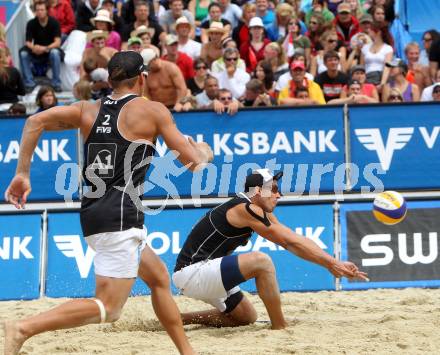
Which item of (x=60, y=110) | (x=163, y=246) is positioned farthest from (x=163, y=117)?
(x=163, y=246)

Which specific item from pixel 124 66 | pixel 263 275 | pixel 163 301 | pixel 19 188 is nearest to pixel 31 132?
pixel 19 188

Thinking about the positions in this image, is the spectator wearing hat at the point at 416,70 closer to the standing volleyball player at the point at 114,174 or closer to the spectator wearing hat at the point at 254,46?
the spectator wearing hat at the point at 254,46

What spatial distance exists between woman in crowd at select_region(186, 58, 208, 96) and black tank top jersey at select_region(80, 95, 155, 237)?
6.99m

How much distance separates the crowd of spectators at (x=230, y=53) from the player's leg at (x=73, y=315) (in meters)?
5.31

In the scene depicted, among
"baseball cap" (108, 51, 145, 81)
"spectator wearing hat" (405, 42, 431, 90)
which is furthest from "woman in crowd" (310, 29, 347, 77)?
"baseball cap" (108, 51, 145, 81)

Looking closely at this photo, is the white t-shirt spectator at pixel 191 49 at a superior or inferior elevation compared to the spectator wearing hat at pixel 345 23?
inferior

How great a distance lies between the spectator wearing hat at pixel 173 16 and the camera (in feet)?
47.0

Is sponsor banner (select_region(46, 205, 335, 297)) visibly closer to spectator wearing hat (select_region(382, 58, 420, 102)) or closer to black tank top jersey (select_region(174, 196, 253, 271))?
black tank top jersey (select_region(174, 196, 253, 271))

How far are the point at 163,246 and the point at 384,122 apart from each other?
2.91 m

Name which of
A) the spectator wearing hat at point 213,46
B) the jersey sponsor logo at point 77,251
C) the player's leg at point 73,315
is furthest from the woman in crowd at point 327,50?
the player's leg at point 73,315

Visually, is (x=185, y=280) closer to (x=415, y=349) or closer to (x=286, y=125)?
(x=415, y=349)

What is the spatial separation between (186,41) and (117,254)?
8.25m

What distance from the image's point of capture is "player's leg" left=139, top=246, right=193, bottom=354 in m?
5.93

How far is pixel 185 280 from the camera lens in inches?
294
